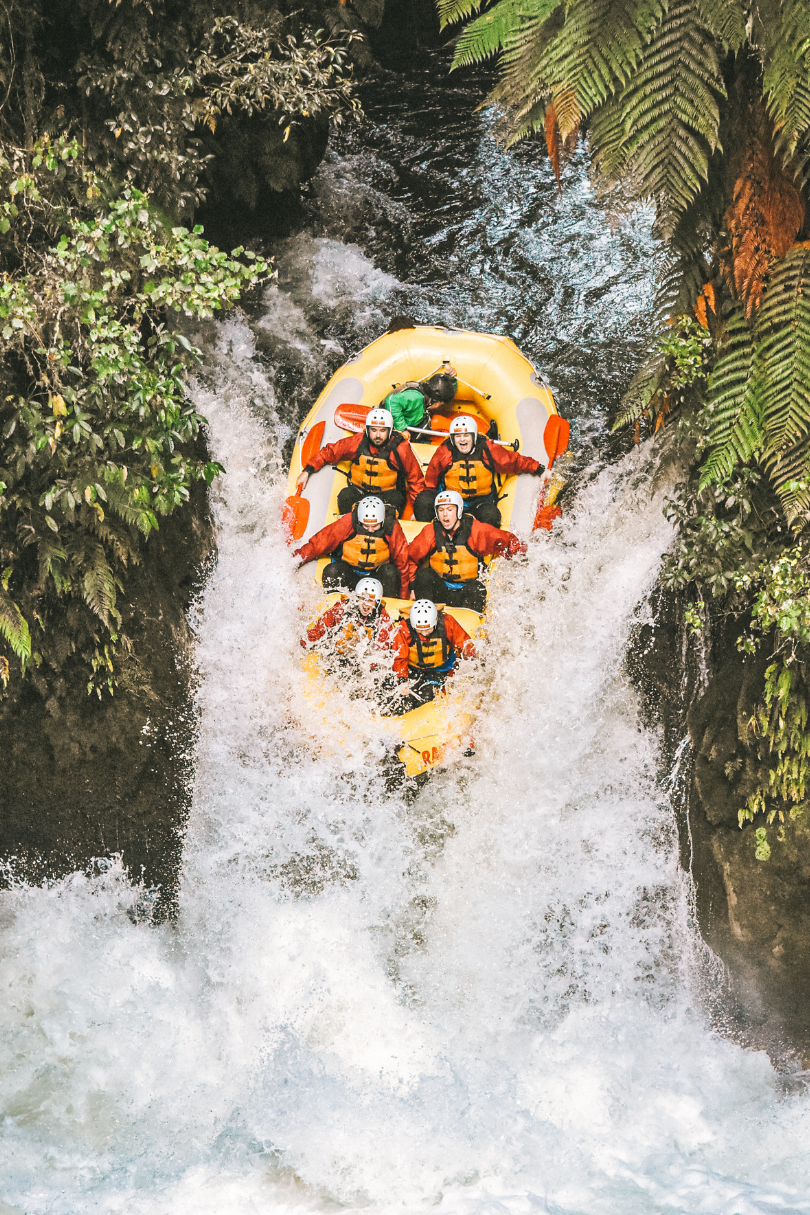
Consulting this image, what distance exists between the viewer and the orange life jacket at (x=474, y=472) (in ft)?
23.5

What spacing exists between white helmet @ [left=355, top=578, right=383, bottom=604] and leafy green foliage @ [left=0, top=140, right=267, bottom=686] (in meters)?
1.33

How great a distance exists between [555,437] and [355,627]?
216cm

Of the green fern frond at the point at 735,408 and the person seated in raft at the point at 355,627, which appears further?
the person seated in raft at the point at 355,627

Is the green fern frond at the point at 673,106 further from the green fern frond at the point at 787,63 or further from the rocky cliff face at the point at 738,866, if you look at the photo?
the rocky cliff face at the point at 738,866

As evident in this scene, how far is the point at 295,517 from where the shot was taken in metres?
7.12

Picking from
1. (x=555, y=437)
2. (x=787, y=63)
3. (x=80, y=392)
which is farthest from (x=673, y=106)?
(x=555, y=437)

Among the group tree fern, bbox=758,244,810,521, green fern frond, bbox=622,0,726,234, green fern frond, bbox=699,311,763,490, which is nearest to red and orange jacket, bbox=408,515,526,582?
green fern frond, bbox=699,311,763,490

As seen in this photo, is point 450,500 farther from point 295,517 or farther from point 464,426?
point 295,517

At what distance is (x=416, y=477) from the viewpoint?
24.5 ft

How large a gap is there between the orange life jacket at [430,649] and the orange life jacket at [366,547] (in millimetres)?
629

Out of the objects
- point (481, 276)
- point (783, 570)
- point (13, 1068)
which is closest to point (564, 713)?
point (783, 570)

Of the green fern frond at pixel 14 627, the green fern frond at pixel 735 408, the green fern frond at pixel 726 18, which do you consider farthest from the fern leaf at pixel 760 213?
the green fern frond at pixel 14 627

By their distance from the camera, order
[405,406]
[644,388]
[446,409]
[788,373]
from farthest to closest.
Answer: [446,409] < [405,406] < [644,388] < [788,373]

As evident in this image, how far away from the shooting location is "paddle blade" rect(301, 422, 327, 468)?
7.34 meters
